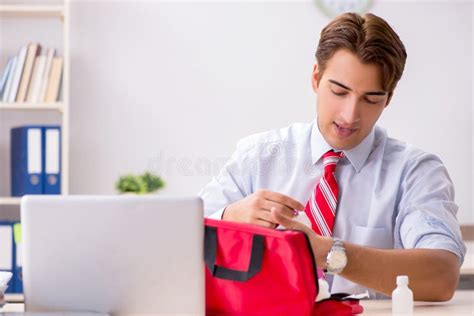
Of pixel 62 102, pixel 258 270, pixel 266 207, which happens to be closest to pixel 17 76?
pixel 62 102

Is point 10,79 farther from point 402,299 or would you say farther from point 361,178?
point 402,299

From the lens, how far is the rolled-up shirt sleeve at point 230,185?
2.45m

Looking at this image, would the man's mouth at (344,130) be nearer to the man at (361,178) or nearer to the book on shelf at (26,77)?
the man at (361,178)

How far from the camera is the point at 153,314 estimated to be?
5.32ft

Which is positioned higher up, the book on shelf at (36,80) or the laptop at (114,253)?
the book on shelf at (36,80)

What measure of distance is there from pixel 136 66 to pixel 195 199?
267 centimetres

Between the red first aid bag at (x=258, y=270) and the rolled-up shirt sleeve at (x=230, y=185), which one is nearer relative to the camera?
the red first aid bag at (x=258, y=270)

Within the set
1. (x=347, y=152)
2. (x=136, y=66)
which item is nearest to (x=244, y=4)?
(x=136, y=66)

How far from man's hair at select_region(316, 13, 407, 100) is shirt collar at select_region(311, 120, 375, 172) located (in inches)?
6.8

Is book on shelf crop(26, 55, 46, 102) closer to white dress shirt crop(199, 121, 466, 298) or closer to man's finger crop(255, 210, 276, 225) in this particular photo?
white dress shirt crop(199, 121, 466, 298)

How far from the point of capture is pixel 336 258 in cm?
184

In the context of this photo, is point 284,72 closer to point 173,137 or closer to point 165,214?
point 173,137

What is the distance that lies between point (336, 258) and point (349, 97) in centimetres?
52

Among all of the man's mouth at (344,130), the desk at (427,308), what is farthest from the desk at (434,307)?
the man's mouth at (344,130)
